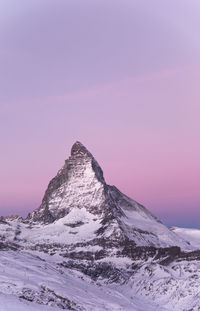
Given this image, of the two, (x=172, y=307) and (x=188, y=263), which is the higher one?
(x=188, y=263)

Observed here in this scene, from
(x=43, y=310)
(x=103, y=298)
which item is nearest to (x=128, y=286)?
(x=103, y=298)

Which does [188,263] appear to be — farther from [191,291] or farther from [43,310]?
[43,310]

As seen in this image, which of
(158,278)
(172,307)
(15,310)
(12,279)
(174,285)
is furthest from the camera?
(158,278)

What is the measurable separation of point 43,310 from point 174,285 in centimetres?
13100

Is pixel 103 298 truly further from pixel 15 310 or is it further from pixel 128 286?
pixel 128 286

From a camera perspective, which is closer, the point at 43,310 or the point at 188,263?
the point at 43,310

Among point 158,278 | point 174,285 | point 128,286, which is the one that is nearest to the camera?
point 174,285

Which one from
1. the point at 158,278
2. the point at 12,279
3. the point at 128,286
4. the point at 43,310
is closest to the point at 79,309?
the point at 12,279

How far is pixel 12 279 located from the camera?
7162cm

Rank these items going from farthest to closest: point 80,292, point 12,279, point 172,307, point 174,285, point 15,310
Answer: point 174,285 < point 172,307 < point 80,292 < point 12,279 < point 15,310

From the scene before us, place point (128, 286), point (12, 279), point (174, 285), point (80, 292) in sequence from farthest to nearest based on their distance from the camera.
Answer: point (128, 286)
point (174, 285)
point (80, 292)
point (12, 279)

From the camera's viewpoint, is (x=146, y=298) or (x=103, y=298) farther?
(x=146, y=298)

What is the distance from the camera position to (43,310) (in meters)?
47.1

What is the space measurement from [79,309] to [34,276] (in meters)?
10.8
